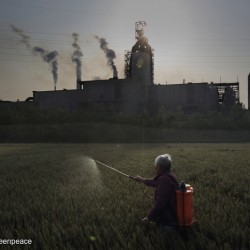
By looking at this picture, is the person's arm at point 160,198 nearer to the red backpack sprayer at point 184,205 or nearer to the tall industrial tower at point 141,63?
the red backpack sprayer at point 184,205

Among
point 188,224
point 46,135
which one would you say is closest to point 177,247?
point 188,224

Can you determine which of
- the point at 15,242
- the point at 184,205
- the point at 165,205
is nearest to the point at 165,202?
the point at 165,205

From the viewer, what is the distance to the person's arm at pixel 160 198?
4.27m

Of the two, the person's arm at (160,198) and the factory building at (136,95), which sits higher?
the factory building at (136,95)

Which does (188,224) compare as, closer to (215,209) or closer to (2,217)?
(215,209)

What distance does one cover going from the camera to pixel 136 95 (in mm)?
55062

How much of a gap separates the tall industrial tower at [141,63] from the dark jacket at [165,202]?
52.1m

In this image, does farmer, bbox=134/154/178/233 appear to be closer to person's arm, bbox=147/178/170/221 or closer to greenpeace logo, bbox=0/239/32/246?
person's arm, bbox=147/178/170/221

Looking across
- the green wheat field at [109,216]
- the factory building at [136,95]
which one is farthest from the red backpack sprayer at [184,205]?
the factory building at [136,95]

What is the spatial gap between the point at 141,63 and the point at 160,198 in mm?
55946

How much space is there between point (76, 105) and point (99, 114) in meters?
9.70

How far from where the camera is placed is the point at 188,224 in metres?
4.11

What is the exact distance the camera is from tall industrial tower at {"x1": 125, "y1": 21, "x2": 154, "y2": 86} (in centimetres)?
5906

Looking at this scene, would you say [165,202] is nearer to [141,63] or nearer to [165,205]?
[165,205]
